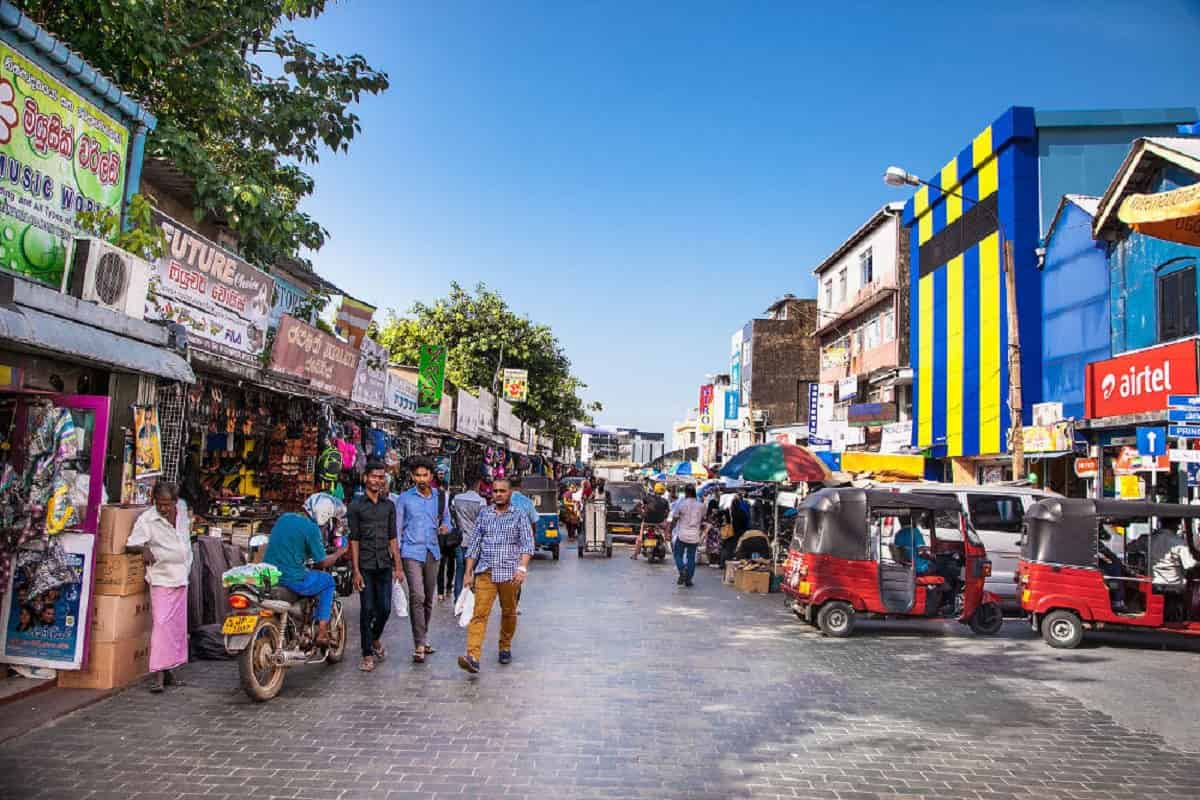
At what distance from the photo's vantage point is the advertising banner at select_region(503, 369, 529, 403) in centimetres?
3850

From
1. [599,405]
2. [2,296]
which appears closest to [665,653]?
[2,296]

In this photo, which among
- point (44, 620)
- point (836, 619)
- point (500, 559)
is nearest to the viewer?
point (44, 620)

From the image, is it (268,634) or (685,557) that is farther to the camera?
(685,557)

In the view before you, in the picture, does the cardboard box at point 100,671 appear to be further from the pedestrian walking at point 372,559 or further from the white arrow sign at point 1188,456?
the white arrow sign at point 1188,456

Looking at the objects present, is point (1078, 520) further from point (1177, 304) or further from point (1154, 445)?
point (1177, 304)

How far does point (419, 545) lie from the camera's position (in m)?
8.80

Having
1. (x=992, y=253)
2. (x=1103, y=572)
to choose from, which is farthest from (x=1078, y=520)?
(x=992, y=253)

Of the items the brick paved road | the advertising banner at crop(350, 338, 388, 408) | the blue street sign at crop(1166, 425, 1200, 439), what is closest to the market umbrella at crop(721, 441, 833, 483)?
the brick paved road

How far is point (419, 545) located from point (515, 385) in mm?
29952

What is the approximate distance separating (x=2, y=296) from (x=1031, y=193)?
888 inches

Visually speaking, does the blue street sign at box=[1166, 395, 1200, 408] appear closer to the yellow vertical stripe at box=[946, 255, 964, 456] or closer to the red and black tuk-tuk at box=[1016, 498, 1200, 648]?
the red and black tuk-tuk at box=[1016, 498, 1200, 648]

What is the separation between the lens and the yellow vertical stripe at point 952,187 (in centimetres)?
2620

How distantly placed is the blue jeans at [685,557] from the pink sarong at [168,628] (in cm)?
1022

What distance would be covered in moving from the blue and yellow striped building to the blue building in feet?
0.10
